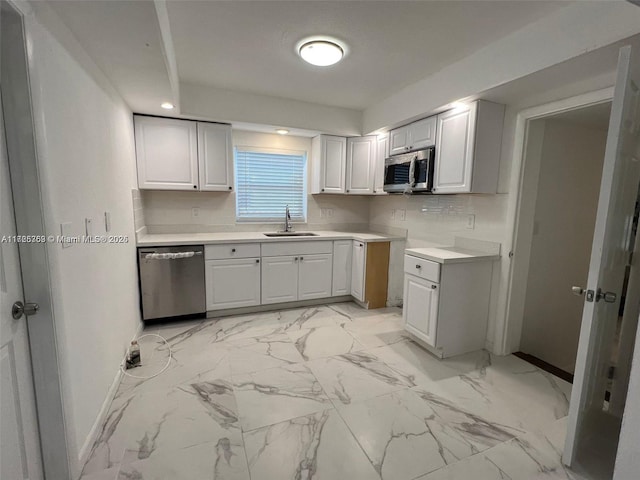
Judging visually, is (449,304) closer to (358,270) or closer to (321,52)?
(358,270)

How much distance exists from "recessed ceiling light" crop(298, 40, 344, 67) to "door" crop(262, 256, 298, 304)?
1969 millimetres

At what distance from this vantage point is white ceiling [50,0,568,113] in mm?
1490

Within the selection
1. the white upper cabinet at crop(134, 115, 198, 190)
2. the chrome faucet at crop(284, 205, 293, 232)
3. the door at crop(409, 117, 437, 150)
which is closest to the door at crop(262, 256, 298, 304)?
the chrome faucet at crop(284, 205, 293, 232)

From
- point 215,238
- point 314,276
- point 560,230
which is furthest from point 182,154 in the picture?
point 560,230

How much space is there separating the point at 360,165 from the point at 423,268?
1766 millimetres

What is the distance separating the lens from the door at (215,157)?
3.21 m

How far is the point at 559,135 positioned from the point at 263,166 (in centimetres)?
308

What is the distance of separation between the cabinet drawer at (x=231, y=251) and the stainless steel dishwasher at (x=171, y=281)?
3.1 inches

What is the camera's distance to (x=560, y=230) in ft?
9.02

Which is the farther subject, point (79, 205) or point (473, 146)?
point (473, 146)

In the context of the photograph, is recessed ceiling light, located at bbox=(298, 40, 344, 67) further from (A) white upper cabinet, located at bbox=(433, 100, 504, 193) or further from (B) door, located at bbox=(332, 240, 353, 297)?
(B) door, located at bbox=(332, 240, 353, 297)

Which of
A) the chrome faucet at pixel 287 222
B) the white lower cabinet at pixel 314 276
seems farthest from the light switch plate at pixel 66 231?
the chrome faucet at pixel 287 222

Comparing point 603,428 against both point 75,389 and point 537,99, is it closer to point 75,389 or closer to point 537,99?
point 537,99

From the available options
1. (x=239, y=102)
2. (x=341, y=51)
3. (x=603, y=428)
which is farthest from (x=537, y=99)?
(x=239, y=102)
